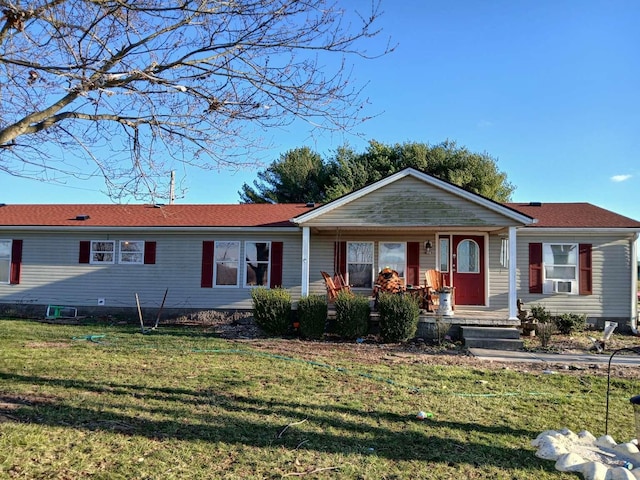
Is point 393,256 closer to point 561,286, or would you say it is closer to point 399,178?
point 399,178

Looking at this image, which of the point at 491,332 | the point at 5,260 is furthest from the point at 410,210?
the point at 5,260

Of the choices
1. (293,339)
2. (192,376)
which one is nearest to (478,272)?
(293,339)

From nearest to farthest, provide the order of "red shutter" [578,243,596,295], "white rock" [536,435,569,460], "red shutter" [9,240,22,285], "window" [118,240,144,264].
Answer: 1. "white rock" [536,435,569,460]
2. "red shutter" [578,243,596,295]
3. "window" [118,240,144,264]
4. "red shutter" [9,240,22,285]

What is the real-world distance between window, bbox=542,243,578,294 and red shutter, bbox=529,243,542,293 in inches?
4.8

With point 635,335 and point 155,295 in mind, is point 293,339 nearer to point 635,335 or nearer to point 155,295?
point 155,295

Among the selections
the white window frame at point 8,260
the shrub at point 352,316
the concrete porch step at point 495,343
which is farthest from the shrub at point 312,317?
the white window frame at point 8,260

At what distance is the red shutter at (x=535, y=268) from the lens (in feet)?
40.2

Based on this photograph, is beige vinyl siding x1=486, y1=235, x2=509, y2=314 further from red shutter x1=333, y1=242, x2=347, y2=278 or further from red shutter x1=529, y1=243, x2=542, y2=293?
red shutter x1=333, y1=242, x2=347, y2=278

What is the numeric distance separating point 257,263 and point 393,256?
158 inches

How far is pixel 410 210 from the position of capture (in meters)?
10.8

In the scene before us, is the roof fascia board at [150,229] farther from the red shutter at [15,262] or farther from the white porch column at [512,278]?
the white porch column at [512,278]

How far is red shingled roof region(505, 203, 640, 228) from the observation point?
39.3ft

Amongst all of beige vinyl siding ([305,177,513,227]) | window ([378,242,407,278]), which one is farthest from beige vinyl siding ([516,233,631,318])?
window ([378,242,407,278])

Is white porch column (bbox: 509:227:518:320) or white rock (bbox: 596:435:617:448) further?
white porch column (bbox: 509:227:518:320)
